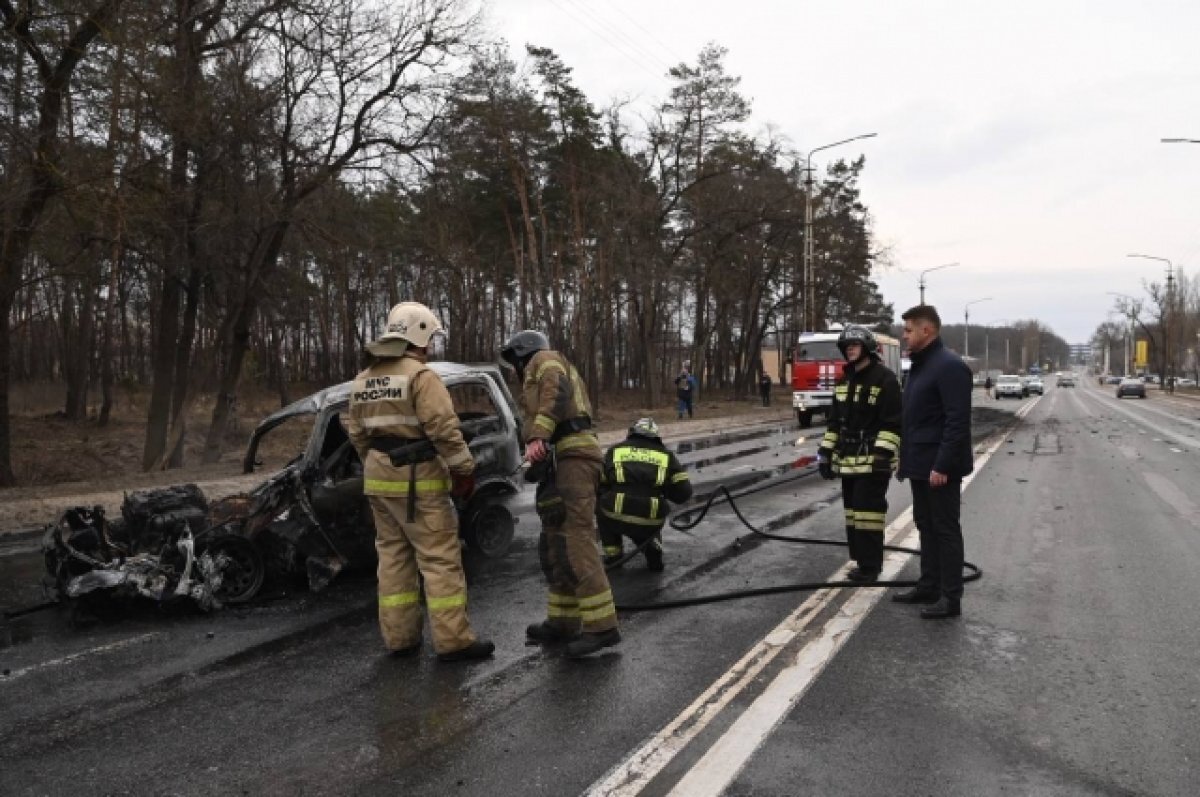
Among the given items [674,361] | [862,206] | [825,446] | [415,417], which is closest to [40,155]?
[415,417]

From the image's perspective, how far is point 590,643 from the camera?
195 inches

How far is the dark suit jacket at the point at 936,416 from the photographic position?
5520 mm

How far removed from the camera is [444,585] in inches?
193

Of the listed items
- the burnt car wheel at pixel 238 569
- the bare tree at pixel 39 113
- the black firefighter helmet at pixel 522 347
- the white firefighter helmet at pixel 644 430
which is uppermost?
the bare tree at pixel 39 113

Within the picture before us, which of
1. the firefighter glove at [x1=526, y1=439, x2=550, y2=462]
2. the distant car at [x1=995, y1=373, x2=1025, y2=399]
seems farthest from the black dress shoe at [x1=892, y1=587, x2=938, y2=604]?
the distant car at [x1=995, y1=373, x2=1025, y2=399]

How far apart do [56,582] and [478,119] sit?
14.9 m

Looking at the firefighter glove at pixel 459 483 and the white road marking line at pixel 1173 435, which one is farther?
the white road marking line at pixel 1173 435

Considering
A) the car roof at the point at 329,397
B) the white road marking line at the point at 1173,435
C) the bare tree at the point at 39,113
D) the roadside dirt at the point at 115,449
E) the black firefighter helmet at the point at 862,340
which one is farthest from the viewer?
the white road marking line at the point at 1173,435

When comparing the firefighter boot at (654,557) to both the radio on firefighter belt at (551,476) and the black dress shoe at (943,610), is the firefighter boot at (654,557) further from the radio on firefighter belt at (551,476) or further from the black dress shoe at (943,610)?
the black dress shoe at (943,610)

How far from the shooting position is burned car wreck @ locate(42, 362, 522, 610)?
6098 millimetres

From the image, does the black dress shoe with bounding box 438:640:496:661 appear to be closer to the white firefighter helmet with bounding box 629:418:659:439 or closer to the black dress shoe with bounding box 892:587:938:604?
the white firefighter helmet with bounding box 629:418:659:439

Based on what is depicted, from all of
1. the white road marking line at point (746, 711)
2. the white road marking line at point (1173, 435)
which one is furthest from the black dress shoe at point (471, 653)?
the white road marking line at point (1173, 435)

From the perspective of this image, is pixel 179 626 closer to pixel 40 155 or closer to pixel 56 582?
pixel 56 582

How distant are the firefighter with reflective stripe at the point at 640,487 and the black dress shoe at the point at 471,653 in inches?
80.0
